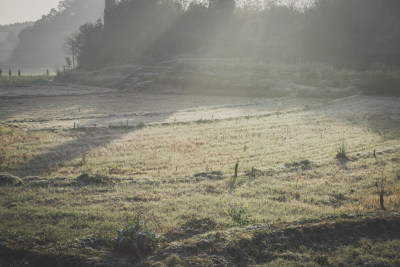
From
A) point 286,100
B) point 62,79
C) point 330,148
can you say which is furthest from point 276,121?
point 62,79

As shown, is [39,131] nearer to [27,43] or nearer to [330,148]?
[330,148]

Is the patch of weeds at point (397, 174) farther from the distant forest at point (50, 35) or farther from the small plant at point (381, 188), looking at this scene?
the distant forest at point (50, 35)

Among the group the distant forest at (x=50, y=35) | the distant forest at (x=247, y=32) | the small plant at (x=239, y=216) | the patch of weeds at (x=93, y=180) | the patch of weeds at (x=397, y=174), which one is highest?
the distant forest at (x=50, y=35)

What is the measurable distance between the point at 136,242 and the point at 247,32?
43.6 meters

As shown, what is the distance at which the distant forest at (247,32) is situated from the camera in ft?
124

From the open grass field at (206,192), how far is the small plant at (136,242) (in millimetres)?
101

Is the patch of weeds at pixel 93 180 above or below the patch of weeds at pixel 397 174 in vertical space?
below

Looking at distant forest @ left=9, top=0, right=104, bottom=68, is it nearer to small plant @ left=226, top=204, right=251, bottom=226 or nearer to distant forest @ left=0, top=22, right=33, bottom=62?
distant forest @ left=0, top=22, right=33, bottom=62

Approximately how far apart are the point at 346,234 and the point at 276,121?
1200 centimetres

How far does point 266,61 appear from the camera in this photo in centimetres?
3788

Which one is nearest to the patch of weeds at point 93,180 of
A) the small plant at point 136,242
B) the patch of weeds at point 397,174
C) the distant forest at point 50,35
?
the small plant at point 136,242

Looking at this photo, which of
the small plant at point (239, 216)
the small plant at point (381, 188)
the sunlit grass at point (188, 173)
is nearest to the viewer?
the small plant at point (239, 216)

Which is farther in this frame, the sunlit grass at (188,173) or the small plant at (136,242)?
the sunlit grass at (188,173)

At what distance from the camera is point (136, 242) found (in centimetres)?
418
